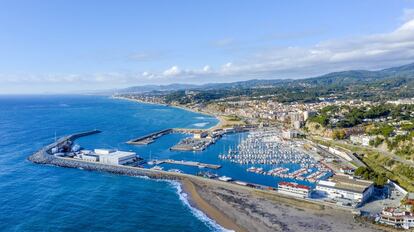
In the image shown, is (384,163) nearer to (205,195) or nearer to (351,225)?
(351,225)

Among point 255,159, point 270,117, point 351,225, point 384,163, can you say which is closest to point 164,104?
point 270,117

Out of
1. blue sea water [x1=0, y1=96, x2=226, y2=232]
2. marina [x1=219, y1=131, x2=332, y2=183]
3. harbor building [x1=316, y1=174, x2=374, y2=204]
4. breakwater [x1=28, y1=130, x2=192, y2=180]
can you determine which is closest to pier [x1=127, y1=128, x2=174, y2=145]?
breakwater [x1=28, y1=130, x2=192, y2=180]

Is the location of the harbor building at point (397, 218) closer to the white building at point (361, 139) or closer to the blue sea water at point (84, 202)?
the blue sea water at point (84, 202)

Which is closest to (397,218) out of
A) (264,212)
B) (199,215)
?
(264,212)

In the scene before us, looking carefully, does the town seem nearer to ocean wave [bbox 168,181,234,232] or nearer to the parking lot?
the parking lot

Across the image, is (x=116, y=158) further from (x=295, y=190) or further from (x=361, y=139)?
(x=361, y=139)

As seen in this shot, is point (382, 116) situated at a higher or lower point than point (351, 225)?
higher
